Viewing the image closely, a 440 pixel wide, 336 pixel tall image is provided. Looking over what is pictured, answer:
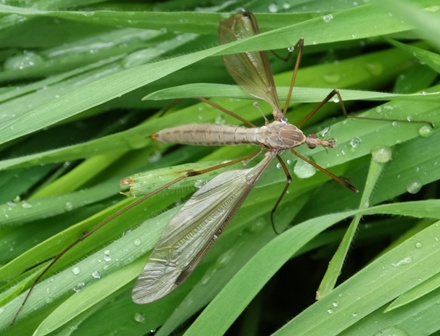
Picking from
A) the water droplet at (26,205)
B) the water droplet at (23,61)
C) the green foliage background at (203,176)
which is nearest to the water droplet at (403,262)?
the green foliage background at (203,176)

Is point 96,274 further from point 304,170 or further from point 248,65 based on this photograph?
point 248,65

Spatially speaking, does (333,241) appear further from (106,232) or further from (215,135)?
(106,232)

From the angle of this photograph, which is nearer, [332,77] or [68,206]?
[68,206]

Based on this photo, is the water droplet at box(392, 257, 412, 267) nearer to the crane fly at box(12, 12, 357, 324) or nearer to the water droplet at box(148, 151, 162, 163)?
the crane fly at box(12, 12, 357, 324)

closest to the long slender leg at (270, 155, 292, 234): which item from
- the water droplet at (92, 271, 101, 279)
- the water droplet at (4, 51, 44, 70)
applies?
the water droplet at (92, 271, 101, 279)

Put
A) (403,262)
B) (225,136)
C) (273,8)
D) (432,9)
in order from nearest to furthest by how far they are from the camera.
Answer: (403,262)
(432,9)
(225,136)
(273,8)

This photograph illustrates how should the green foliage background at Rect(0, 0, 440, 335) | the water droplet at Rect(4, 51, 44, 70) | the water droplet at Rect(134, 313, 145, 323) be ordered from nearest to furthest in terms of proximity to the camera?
1. the green foliage background at Rect(0, 0, 440, 335)
2. the water droplet at Rect(134, 313, 145, 323)
3. the water droplet at Rect(4, 51, 44, 70)

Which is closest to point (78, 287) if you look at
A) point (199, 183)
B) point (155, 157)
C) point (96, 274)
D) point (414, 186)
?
point (96, 274)

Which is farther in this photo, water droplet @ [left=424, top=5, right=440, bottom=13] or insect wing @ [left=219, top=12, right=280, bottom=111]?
insect wing @ [left=219, top=12, right=280, bottom=111]

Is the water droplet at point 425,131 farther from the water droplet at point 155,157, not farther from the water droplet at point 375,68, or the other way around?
the water droplet at point 155,157
